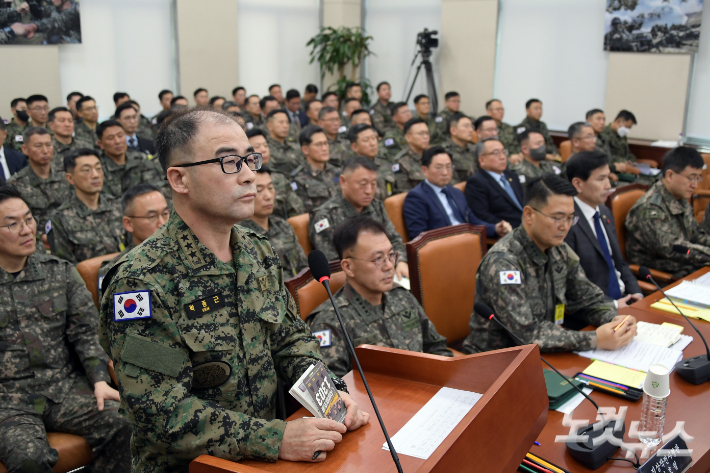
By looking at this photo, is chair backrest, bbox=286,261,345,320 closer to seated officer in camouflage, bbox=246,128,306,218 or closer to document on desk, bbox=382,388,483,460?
document on desk, bbox=382,388,483,460

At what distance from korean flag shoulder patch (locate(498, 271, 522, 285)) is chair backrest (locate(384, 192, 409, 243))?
1721mm

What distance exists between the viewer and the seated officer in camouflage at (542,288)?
2004mm

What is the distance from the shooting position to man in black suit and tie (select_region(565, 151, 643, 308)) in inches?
115

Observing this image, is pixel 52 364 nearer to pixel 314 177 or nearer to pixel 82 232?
pixel 82 232

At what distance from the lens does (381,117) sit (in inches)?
359

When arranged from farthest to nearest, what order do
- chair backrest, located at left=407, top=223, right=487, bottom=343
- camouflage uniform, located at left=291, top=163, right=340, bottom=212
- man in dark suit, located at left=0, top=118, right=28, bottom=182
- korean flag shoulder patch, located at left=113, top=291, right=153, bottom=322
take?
man in dark suit, located at left=0, top=118, right=28, bottom=182
camouflage uniform, located at left=291, top=163, right=340, bottom=212
chair backrest, located at left=407, top=223, right=487, bottom=343
korean flag shoulder patch, located at left=113, top=291, right=153, bottom=322

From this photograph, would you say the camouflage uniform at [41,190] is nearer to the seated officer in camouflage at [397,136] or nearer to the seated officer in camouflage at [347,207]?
the seated officer in camouflage at [347,207]

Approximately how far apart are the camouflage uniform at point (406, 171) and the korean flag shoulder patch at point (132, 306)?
14.0 ft

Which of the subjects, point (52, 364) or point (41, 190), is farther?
point (41, 190)

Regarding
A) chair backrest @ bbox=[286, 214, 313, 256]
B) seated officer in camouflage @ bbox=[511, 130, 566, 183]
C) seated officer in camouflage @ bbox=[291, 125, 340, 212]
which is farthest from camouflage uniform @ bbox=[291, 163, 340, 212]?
seated officer in camouflage @ bbox=[511, 130, 566, 183]

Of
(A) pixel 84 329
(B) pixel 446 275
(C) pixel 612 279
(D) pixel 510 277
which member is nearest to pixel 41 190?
(A) pixel 84 329

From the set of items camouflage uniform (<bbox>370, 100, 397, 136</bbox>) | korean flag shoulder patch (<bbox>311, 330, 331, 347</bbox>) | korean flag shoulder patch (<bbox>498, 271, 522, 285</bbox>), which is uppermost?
camouflage uniform (<bbox>370, 100, 397, 136</bbox>)

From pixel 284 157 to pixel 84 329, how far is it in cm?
383

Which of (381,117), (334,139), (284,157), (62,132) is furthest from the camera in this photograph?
(381,117)
